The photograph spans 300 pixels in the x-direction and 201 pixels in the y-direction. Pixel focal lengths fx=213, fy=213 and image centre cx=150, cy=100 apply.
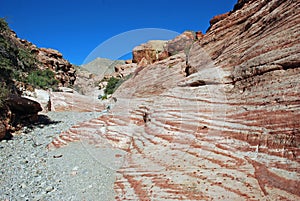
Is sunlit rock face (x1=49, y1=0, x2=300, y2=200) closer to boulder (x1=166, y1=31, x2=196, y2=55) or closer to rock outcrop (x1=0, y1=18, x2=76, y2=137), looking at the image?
boulder (x1=166, y1=31, x2=196, y2=55)

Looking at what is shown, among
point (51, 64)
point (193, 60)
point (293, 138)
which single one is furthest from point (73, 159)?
point (51, 64)

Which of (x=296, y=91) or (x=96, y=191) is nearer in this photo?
(x=296, y=91)

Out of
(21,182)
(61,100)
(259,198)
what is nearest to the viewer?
(259,198)

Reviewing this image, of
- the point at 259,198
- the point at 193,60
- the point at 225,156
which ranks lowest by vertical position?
the point at 259,198

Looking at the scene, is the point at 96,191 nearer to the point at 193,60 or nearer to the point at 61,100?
the point at 193,60

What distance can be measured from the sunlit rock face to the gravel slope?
0.56 meters

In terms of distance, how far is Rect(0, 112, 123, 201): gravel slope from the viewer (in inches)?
158

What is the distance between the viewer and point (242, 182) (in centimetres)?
267

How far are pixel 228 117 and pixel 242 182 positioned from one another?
1227mm

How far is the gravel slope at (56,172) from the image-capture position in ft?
13.1

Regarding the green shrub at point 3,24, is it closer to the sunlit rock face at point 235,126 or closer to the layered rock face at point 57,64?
the sunlit rock face at point 235,126

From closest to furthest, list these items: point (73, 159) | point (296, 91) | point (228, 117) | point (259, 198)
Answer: point (259, 198) → point (296, 91) → point (228, 117) → point (73, 159)

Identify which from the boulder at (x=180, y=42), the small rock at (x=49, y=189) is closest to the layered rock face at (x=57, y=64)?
the boulder at (x=180, y=42)

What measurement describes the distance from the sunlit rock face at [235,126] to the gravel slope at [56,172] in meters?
0.56
